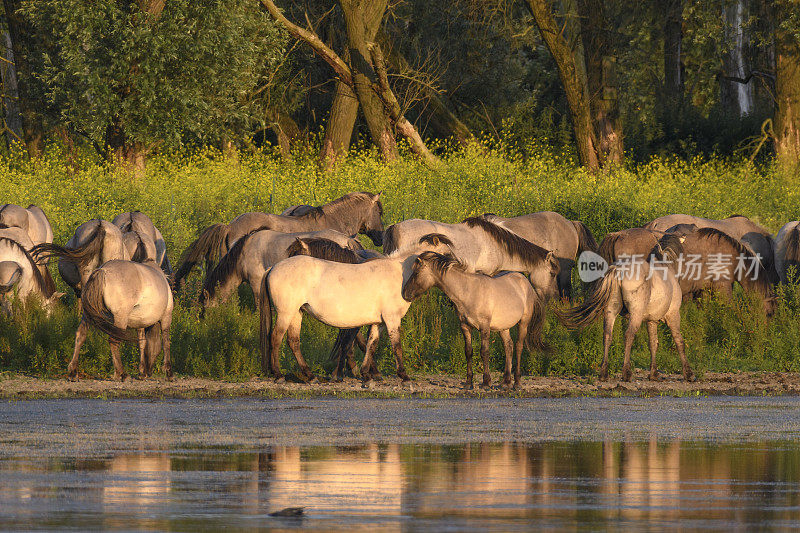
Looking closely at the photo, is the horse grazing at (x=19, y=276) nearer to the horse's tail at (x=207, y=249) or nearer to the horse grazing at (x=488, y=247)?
the horse's tail at (x=207, y=249)

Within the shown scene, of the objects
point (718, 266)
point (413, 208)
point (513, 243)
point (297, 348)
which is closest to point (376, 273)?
point (297, 348)

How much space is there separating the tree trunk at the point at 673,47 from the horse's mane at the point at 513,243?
25.1 meters

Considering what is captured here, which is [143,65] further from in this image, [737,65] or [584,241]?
[737,65]

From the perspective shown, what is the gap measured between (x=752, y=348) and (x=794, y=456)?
8818 mm

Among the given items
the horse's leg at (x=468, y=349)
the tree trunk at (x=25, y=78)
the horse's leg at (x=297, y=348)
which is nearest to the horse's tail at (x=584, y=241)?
the horse's leg at (x=468, y=349)

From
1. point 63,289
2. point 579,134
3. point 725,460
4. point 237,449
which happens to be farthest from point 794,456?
point 579,134

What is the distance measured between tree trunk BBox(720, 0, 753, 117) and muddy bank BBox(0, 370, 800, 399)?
77.5ft

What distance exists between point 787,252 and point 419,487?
1325 centimetres

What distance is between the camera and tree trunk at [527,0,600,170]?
3394 centimetres

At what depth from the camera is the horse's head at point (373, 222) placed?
870 inches

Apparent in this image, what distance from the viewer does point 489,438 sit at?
11641mm

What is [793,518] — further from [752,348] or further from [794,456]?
[752,348]

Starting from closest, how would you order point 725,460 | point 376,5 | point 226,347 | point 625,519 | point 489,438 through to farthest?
point 625,519 < point 725,460 < point 489,438 < point 226,347 < point 376,5

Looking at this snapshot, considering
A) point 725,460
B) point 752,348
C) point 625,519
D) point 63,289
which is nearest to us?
point 625,519
